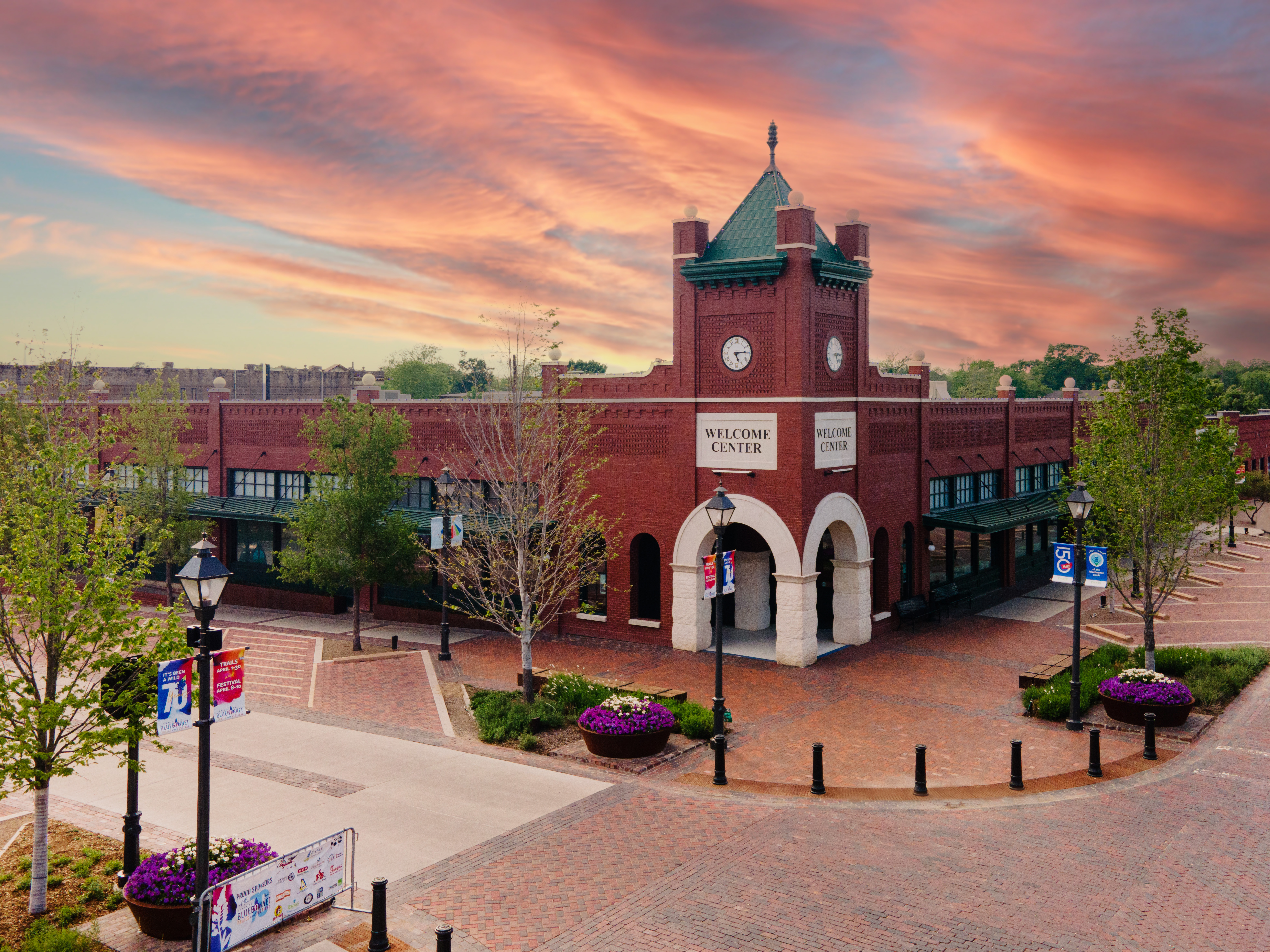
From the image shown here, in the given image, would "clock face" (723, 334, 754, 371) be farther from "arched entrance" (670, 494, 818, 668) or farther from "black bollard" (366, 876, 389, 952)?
"black bollard" (366, 876, 389, 952)

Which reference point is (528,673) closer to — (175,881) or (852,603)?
(175,881)

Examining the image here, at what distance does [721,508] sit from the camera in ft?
59.6

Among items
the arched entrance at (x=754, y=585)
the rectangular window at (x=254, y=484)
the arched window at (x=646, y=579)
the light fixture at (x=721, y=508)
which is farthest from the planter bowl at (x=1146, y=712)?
the rectangular window at (x=254, y=484)

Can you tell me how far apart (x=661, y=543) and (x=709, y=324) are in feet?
20.2

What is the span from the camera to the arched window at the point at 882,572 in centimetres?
2939

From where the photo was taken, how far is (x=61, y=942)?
434 inches

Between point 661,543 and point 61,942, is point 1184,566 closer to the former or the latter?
point 661,543

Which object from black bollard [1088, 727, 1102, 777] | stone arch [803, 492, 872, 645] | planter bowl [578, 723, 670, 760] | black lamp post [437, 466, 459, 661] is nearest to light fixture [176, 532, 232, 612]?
planter bowl [578, 723, 670, 760]

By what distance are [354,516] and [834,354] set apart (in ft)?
45.1

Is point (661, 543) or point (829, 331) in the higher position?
point (829, 331)

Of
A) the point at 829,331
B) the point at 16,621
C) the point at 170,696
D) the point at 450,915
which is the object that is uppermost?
the point at 829,331

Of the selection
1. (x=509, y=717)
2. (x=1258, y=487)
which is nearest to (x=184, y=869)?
(x=509, y=717)

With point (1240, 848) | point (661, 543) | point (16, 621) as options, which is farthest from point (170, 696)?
point (661, 543)

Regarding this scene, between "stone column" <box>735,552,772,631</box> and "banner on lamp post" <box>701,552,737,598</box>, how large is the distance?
9369 millimetres
